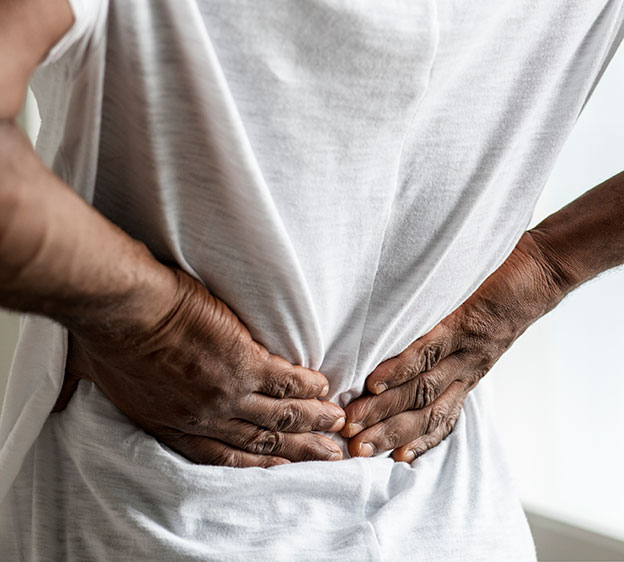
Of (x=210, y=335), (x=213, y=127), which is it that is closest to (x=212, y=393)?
(x=210, y=335)

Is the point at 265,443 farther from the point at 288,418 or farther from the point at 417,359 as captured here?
the point at 417,359

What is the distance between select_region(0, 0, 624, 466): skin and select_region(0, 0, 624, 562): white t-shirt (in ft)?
0.08

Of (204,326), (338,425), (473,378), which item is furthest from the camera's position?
(473,378)

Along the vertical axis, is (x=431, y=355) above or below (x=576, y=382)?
above

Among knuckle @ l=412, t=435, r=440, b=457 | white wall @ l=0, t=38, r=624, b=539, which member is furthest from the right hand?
white wall @ l=0, t=38, r=624, b=539

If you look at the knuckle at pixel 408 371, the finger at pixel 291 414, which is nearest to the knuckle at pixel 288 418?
the finger at pixel 291 414

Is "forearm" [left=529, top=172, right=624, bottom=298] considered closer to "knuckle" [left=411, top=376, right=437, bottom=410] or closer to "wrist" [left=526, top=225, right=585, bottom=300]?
"wrist" [left=526, top=225, right=585, bottom=300]

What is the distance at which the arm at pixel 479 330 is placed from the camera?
78cm

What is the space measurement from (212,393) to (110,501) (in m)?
0.15

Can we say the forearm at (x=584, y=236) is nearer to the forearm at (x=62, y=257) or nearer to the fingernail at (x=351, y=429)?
the fingernail at (x=351, y=429)

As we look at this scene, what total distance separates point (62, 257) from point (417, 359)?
1.34ft

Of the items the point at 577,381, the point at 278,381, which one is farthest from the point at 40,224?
the point at 577,381

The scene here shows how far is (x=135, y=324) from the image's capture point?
0.59 meters

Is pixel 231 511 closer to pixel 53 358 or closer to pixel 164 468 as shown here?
pixel 164 468
